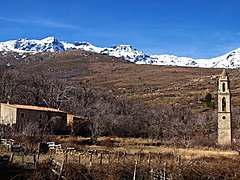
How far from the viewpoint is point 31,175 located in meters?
22.5

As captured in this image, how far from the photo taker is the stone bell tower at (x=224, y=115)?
2089 inches

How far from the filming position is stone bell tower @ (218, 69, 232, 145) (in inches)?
2089

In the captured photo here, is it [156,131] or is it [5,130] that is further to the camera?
[156,131]

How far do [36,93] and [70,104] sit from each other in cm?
777

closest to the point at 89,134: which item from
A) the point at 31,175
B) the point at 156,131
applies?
the point at 156,131

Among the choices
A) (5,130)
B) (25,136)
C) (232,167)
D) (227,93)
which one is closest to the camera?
(232,167)

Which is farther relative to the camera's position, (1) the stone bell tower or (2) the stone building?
(2) the stone building

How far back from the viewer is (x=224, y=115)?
55.7 metres

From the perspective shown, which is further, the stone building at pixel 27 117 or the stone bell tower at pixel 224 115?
the stone building at pixel 27 117

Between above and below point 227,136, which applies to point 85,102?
above

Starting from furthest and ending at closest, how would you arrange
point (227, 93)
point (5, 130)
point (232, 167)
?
point (227, 93)
point (5, 130)
point (232, 167)

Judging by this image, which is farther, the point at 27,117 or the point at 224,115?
the point at 27,117

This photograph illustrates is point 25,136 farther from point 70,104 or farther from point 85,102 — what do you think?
point 85,102

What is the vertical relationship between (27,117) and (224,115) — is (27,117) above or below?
below
